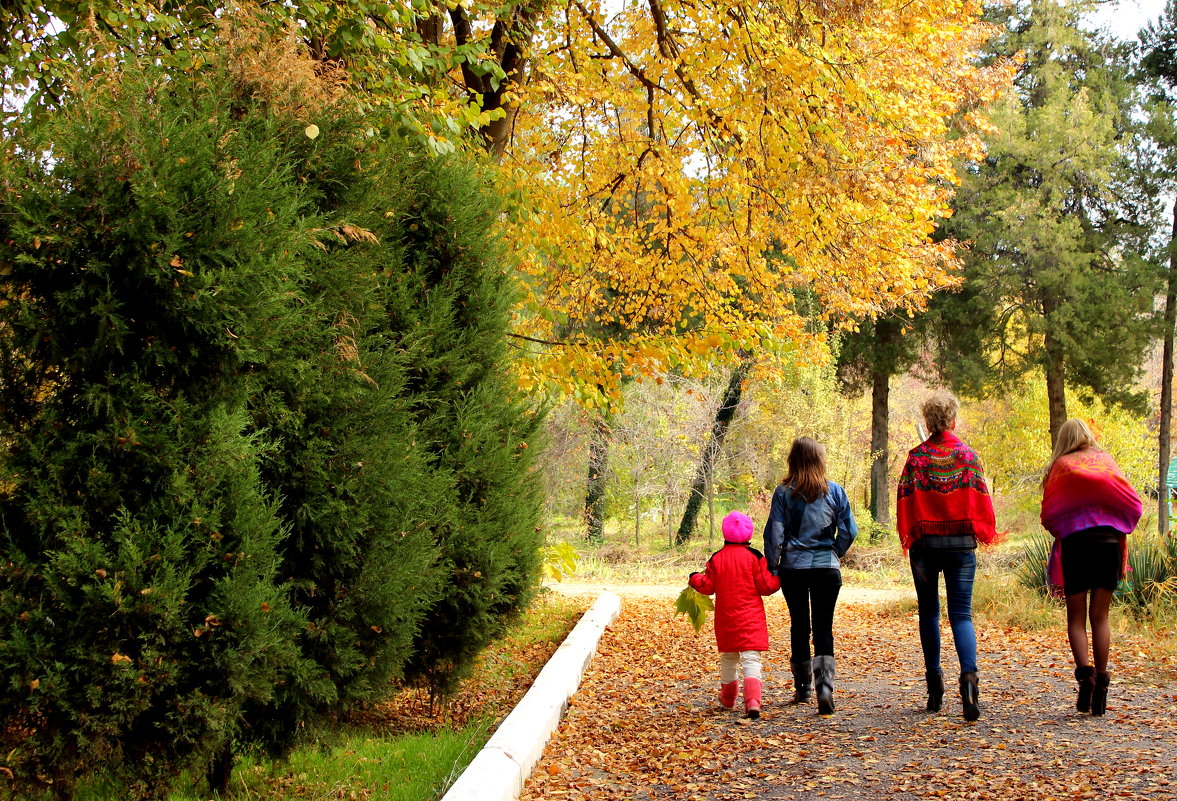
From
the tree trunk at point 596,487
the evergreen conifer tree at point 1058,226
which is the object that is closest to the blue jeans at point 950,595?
Result: the evergreen conifer tree at point 1058,226

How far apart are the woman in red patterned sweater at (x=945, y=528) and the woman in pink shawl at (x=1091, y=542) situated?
502 mm

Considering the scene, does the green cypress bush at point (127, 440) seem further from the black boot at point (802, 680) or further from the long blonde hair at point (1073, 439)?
the long blonde hair at point (1073, 439)

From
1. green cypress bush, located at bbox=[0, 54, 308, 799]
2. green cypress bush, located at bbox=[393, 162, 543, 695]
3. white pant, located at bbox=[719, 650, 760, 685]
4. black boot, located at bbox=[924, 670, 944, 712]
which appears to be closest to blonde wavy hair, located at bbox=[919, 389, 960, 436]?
black boot, located at bbox=[924, 670, 944, 712]

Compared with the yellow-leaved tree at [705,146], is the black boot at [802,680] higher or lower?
lower

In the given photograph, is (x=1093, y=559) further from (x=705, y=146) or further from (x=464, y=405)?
(x=705, y=146)

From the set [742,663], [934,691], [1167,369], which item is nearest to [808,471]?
[742,663]

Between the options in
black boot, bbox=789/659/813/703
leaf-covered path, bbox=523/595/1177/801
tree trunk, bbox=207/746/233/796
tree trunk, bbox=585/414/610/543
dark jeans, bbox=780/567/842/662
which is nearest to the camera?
tree trunk, bbox=207/746/233/796

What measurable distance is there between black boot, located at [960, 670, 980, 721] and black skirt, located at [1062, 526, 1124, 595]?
34.0 inches

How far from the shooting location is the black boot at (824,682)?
5731 millimetres

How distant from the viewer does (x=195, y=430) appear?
11.2 feet

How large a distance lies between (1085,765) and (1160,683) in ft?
8.21

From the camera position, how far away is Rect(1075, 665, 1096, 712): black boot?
5293 millimetres

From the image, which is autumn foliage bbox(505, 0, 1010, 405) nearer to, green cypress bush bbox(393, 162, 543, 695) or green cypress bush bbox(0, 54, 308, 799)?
green cypress bush bbox(393, 162, 543, 695)

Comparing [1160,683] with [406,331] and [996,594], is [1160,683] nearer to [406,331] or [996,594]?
[996,594]
